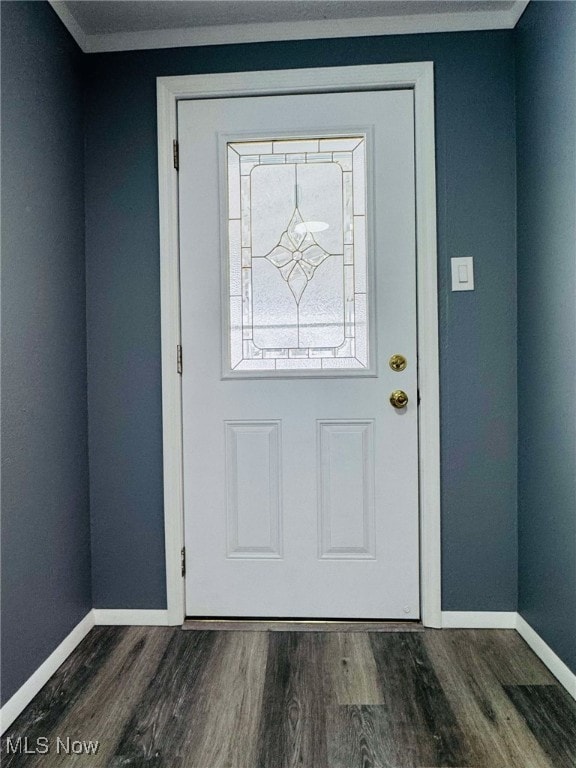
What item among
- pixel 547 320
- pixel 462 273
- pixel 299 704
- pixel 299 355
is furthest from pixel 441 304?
pixel 299 704

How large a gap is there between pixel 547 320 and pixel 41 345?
1660mm

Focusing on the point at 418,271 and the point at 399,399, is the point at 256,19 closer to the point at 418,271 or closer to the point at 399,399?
the point at 418,271

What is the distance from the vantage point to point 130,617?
6.45ft

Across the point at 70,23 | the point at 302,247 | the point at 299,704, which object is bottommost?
the point at 299,704

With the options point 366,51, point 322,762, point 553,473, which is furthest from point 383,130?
point 322,762

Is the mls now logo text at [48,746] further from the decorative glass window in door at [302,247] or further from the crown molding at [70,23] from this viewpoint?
the crown molding at [70,23]

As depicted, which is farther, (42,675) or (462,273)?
(462,273)

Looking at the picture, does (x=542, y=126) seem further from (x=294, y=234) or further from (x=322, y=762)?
(x=322, y=762)

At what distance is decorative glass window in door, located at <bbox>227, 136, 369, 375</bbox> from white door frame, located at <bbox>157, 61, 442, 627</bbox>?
0.67ft

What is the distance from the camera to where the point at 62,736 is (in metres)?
1.37

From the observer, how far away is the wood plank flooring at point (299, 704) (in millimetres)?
1291

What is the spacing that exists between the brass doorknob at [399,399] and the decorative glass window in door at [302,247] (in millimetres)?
162

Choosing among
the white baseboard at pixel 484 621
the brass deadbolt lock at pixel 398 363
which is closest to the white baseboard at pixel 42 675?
the white baseboard at pixel 484 621

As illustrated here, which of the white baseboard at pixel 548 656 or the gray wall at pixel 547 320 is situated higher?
the gray wall at pixel 547 320
